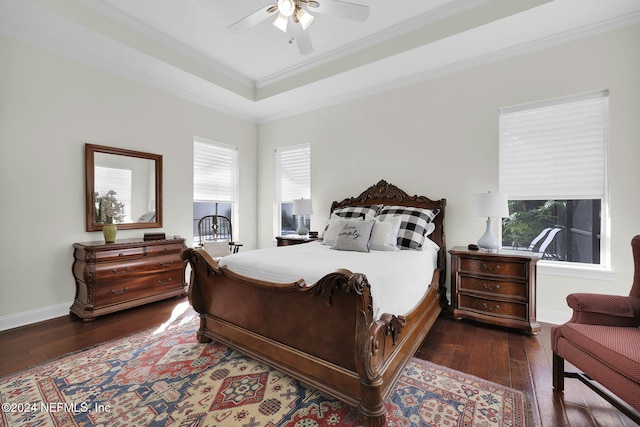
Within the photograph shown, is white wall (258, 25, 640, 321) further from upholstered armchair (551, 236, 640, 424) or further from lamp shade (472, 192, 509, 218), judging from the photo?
upholstered armchair (551, 236, 640, 424)

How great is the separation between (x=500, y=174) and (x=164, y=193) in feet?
13.7

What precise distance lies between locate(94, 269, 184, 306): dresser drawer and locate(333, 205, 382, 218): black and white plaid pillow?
2253mm

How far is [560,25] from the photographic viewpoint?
259 cm

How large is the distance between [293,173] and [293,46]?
191 cm

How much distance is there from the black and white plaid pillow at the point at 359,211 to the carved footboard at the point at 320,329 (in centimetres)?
140

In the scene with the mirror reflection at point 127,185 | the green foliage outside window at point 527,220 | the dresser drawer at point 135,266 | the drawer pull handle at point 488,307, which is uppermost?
the mirror reflection at point 127,185

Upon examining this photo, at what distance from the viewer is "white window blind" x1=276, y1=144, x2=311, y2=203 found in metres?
4.56

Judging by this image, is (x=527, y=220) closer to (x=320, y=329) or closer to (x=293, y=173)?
(x=320, y=329)

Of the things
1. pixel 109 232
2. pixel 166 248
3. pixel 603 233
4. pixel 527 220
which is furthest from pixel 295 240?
pixel 603 233

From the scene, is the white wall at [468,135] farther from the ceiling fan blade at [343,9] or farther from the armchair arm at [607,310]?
the ceiling fan blade at [343,9]

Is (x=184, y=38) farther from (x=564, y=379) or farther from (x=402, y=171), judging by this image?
(x=564, y=379)

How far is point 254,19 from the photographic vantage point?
88.4 inches

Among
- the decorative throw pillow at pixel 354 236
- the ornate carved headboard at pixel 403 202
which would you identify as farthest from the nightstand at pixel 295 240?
the decorative throw pillow at pixel 354 236

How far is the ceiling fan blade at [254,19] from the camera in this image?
2.16 m
